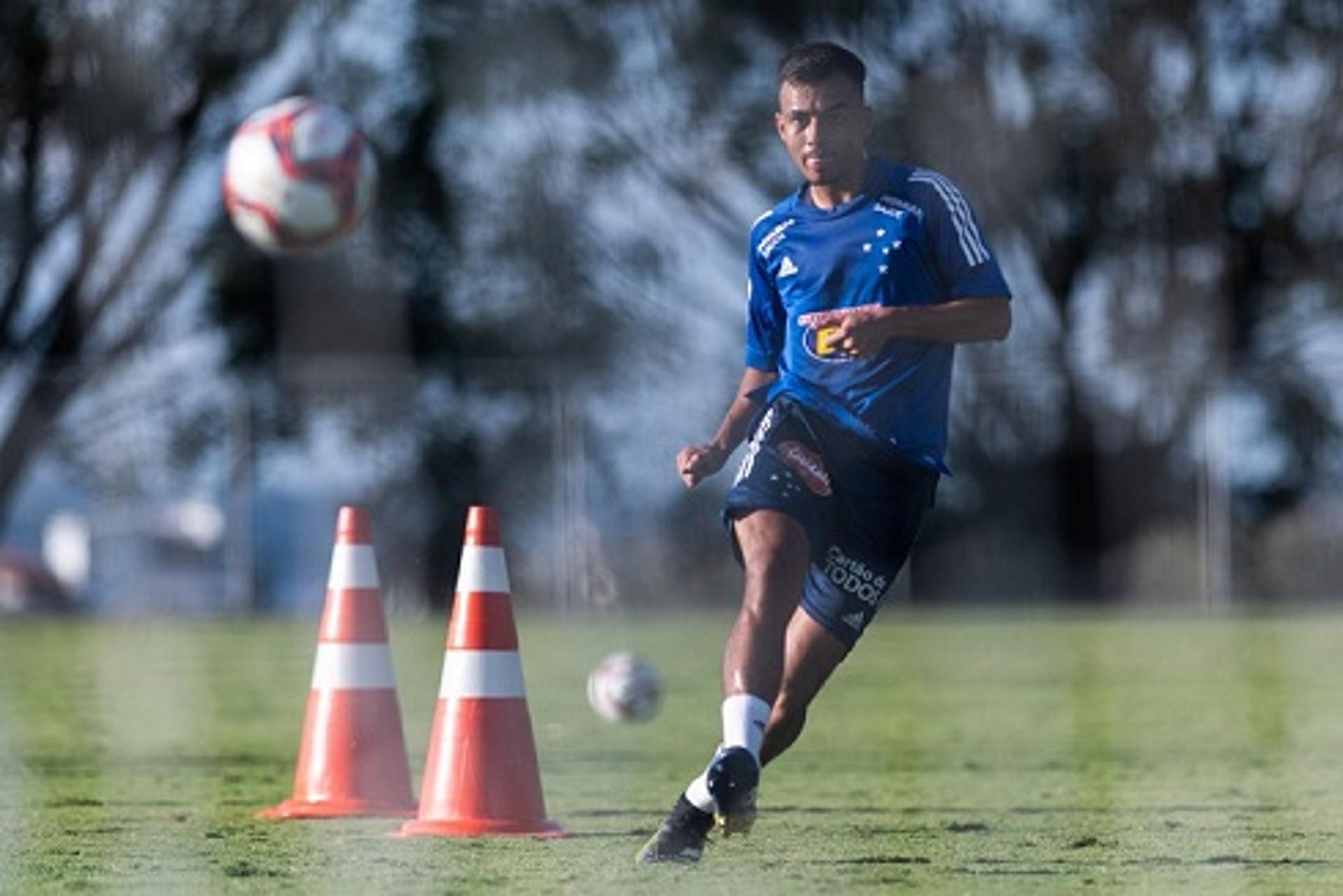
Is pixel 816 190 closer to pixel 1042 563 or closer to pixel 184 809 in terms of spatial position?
pixel 184 809

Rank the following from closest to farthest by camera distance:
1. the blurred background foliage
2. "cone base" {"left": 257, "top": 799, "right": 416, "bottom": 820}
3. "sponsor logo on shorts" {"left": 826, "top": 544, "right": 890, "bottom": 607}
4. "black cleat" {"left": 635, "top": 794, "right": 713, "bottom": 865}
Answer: "black cleat" {"left": 635, "top": 794, "right": 713, "bottom": 865}, "sponsor logo on shorts" {"left": 826, "top": 544, "right": 890, "bottom": 607}, "cone base" {"left": 257, "top": 799, "right": 416, "bottom": 820}, the blurred background foliage

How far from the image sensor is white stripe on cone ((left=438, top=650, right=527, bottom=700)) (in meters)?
7.36

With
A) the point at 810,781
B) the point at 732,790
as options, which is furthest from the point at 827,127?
the point at 810,781

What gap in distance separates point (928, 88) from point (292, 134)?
2139 centimetres

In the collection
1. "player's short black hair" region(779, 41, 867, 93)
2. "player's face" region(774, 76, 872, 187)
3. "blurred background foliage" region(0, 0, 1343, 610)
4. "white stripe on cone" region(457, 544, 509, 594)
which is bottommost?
"white stripe on cone" region(457, 544, 509, 594)

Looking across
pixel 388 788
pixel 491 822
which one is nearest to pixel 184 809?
pixel 388 788

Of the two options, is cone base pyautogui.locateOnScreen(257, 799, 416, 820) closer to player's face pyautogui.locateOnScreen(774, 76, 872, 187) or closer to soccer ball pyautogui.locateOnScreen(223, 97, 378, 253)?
player's face pyautogui.locateOnScreen(774, 76, 872, 187)

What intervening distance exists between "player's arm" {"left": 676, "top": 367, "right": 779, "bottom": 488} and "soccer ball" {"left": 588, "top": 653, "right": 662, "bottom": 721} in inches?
219

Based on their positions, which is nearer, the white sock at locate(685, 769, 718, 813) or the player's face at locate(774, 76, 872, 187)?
the white sock at locate(685, 769, 718, 813)

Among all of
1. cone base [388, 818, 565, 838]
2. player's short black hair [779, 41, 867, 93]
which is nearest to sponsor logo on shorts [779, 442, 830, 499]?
player's short black hair [779, 41, 867, 93]

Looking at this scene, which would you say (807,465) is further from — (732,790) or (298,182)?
(298,182)

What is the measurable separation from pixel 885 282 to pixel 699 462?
0.54 metres

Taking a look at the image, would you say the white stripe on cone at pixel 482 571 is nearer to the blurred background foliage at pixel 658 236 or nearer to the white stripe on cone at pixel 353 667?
the white stripe on cone at pixel 353 667

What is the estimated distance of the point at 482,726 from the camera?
732 cm
